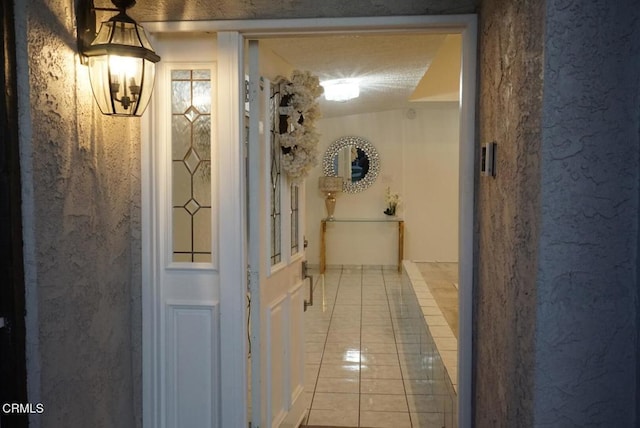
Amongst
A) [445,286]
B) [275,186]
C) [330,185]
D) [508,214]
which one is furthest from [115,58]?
[330,185]

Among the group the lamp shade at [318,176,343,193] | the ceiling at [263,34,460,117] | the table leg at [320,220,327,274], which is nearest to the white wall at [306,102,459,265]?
the table leg at [320,220,327,274]

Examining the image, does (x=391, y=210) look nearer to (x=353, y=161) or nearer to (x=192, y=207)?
(x=353, y=161)

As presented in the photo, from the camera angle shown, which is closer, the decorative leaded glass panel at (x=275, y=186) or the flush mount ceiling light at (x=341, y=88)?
the decorative leaded glass panel at (x=275, y=186)

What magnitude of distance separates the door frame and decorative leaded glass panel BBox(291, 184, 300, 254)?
2.42 ft

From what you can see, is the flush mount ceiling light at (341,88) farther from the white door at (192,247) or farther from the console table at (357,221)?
the console table at (357,221)

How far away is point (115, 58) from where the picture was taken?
1.79m

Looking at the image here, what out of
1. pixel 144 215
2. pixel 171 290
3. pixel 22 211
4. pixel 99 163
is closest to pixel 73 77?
pixel 99 163

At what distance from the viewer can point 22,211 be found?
5.06ft

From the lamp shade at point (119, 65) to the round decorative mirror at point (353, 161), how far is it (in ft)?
21.9

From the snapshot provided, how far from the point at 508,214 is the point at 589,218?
0.31 m

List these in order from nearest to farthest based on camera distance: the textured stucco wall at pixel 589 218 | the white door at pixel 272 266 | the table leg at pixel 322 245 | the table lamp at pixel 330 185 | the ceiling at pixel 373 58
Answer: the textured stucco wall at pixel 589 218
the white door at pixel 272 266
the ceiling at pixel 373 58
the table lamp at pixel 330 185
the table leg at pixel 322 245

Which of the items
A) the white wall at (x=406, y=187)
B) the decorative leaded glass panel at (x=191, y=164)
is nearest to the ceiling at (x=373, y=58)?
the decorative leaded glass panel at (x=191, y=164)

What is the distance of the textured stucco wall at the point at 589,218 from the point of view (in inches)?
50.8

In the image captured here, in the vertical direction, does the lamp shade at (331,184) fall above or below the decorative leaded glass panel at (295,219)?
above
